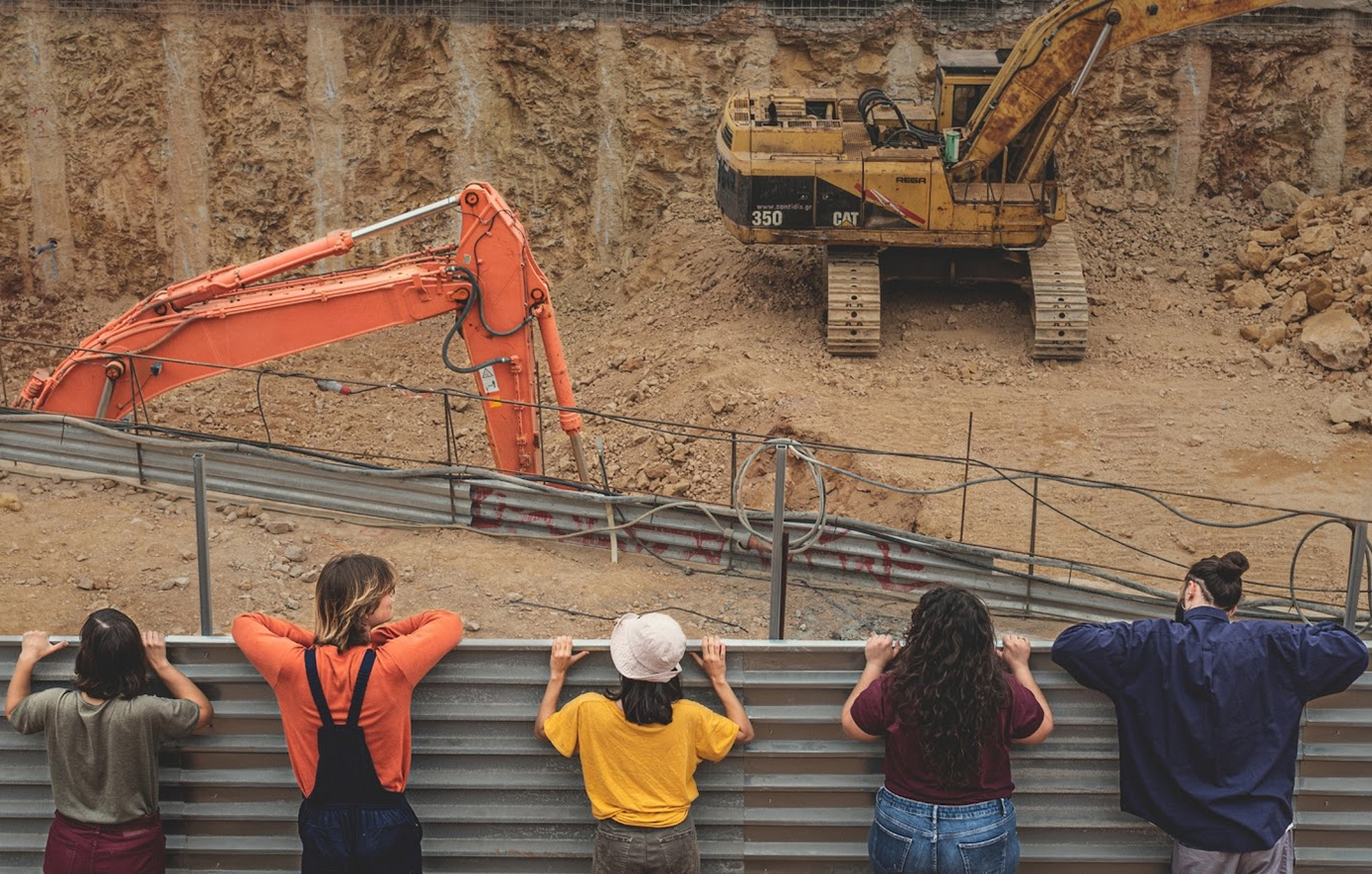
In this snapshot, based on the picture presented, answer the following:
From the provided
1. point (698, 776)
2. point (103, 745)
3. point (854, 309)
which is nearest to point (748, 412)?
point (854, 309)

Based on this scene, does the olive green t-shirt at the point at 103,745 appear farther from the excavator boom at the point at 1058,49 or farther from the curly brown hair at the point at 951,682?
the excavator boom at the point at 1058,49

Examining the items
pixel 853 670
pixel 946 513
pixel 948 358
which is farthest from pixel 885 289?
pixel 853 670

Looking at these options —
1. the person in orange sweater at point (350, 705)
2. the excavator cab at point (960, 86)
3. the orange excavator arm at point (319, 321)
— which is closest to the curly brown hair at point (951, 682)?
the person in orange sweater at point (350, 705)

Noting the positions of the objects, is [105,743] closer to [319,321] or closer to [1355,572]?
[1355,572]

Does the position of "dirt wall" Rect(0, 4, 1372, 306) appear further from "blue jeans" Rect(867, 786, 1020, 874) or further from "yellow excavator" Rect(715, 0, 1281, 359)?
"blue jeans" Rect(867, 786, 1020, 874)

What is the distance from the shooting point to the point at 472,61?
19766 millimetres

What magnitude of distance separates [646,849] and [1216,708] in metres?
1.99

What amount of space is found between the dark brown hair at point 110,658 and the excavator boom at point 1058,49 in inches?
493

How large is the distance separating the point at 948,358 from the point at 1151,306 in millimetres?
2923

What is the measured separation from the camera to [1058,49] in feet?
51.8

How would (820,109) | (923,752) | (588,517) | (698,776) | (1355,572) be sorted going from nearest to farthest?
1. (923,752)
2. (698,776)
3. (1355,572)
4. (588,517)
5. (820,109)

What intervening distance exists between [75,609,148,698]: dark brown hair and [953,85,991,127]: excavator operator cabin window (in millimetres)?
13202

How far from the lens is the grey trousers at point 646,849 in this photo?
5402 millimetres

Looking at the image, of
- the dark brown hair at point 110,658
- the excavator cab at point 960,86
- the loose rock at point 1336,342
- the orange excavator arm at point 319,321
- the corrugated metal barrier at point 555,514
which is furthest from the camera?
the excavator cab at point 960,86
